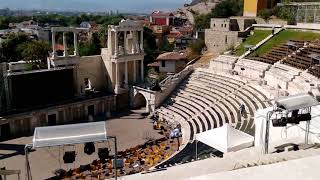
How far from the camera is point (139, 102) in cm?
3828

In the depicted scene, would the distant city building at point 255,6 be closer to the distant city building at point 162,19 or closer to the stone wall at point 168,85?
the stone wall at point 168,85

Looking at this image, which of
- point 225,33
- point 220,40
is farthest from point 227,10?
point 225,33

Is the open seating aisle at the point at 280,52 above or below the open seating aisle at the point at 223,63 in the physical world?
above

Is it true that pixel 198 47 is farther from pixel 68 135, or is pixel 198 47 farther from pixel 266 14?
pixel 68 135

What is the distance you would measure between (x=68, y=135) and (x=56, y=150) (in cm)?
1628

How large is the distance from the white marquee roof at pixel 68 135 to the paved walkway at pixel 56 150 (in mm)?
8593

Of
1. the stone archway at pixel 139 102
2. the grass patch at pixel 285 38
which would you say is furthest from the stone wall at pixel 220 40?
the stone archway at pixel 139 102

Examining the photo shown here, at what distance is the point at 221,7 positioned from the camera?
68.2 metres

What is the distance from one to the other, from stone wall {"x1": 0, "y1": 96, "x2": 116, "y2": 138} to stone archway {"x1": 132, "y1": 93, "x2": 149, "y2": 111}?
6.70 ft

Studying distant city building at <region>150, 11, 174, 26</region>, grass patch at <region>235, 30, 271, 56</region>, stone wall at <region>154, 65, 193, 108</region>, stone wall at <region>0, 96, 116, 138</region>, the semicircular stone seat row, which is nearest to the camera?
the semicircular stone seat row

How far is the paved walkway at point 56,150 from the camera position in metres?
23.6

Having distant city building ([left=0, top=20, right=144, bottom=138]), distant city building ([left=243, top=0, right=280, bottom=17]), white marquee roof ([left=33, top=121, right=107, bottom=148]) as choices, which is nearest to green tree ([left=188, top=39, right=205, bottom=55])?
distant city building ([left=243, top=0, right=280, bottom=17])

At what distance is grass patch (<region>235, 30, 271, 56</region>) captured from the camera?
39.6 metres

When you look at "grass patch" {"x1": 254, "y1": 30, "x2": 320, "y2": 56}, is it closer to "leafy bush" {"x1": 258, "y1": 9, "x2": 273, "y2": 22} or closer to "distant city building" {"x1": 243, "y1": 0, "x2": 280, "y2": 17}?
"leafy bush" {"x1": 258, "y1": 9, "x2": 273, "y2": 22}
